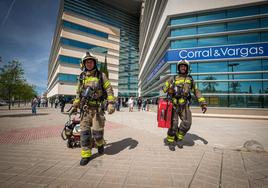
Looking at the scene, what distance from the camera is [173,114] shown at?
12.7ft

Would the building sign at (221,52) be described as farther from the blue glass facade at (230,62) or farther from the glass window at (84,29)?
the glass window at (84,29)

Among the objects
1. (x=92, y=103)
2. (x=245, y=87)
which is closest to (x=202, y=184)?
(x=92, y=103)

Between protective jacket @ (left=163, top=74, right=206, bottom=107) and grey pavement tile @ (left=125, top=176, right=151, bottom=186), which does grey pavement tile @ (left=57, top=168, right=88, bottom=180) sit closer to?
grey pavement tile @ (left=125, top=176, right=151, bottom=186)

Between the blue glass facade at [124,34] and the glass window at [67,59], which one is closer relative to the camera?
the glass window at [67,59]

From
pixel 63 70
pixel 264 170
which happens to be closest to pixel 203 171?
pixel 264 170

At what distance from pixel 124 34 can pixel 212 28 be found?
56.8 meters

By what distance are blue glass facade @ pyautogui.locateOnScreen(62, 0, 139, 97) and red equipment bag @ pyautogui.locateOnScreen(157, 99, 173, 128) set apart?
161 ft

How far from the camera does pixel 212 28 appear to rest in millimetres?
12703

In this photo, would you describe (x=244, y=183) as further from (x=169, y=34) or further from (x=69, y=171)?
(x=169, y=34)

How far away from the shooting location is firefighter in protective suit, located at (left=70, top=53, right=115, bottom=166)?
2.97 m

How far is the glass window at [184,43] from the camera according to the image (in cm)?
1305

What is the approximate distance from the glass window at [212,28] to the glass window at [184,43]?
3.51 feet

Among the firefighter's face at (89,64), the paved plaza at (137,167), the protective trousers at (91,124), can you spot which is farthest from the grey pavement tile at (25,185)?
the firefighter's face at (89,64)

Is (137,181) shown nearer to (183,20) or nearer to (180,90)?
(180,90)
